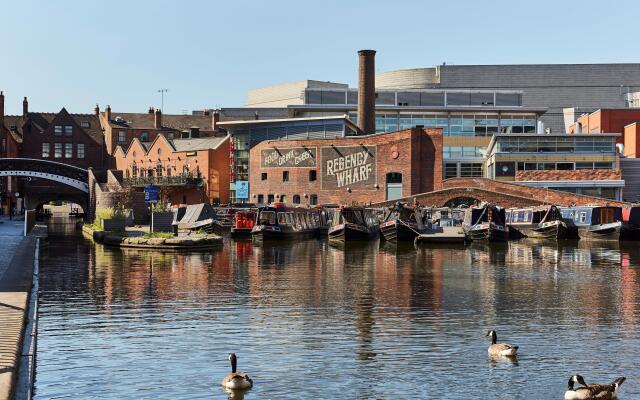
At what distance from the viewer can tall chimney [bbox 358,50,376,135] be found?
285 ft

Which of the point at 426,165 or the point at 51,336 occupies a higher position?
the point at 426,165

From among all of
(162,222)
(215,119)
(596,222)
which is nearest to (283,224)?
(162,222)

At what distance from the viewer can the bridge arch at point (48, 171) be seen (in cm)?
8325

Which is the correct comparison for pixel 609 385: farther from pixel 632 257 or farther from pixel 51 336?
pixel 632 257

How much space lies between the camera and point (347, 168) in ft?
269

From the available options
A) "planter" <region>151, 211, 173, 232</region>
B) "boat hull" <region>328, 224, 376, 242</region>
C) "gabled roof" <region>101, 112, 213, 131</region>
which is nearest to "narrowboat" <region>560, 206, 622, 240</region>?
"boat hull" <region>328, 224, 376, 242</region>

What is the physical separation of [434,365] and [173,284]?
1543 cm

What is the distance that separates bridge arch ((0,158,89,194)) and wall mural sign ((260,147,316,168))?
60.0 ft

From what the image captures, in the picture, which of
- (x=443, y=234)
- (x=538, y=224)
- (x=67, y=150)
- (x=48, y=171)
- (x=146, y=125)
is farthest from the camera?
(x=146, y=125)

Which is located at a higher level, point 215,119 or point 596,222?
point 215,119

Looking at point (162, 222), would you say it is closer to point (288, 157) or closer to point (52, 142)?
point (288, 157)

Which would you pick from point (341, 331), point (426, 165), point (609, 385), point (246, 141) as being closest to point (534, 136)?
point (426, 165)

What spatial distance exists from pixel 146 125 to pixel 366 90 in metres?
43.4

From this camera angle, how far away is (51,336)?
20078 mm
